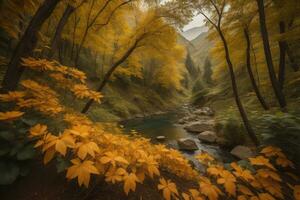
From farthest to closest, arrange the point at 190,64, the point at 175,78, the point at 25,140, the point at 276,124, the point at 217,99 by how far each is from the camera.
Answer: the point at 190,64 < the point at 175,78 < the point at 217,99 < the point at 276,124 < the point at 25,140

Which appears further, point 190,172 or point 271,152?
point 190,172

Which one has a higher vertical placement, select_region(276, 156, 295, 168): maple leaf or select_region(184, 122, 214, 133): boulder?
select_region(276, 156, 295, 168): maple leaf

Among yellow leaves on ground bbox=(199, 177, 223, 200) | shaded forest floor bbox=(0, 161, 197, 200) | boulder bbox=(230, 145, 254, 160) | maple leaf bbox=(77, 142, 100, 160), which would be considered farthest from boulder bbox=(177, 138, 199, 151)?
maple leaf bbox=(77, 142, 100, 160)

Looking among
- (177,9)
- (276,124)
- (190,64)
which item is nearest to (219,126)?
(177,9)

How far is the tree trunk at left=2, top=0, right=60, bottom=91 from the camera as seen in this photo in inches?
99.0

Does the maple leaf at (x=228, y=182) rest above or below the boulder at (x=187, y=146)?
above

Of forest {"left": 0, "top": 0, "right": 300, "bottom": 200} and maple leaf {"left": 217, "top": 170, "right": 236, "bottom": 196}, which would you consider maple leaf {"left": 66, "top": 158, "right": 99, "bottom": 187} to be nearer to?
forest {"left": 0, "top": 0, "right": 300, "bottom": 200}

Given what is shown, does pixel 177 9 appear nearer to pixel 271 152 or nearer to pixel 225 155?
pixel 271 152

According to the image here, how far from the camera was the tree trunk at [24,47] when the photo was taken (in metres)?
2.52

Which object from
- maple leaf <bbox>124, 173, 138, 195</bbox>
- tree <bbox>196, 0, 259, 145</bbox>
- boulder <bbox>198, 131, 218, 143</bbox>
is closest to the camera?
maple leaf <bbox>124, 173, 138, 195</bbox>

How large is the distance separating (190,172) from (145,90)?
20.7m

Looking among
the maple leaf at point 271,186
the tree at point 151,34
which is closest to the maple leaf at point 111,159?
the maple leaf at point 271,186

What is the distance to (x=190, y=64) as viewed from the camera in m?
53.8

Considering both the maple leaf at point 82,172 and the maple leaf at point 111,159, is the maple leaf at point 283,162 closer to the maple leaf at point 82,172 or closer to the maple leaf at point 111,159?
the maple leaf at point 111,159
